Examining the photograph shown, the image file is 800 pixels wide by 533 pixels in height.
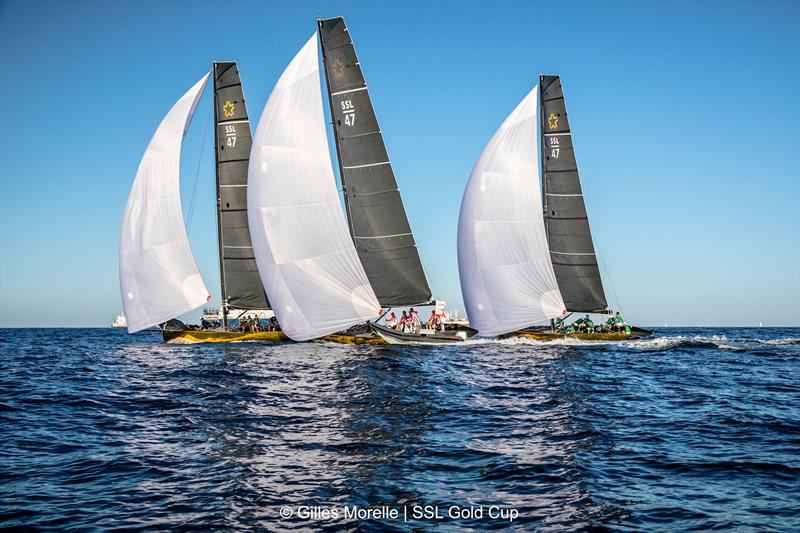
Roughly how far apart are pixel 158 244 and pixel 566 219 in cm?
2367

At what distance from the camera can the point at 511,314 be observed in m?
36.2

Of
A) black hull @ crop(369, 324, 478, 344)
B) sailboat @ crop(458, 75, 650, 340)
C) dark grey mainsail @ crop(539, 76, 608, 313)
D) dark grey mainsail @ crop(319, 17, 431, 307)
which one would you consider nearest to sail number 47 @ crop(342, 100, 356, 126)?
dark grey mainsail @ crop(319, 17, 431, 307)

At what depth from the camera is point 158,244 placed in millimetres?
34875

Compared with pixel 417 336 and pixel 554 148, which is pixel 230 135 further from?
pixel 554 148

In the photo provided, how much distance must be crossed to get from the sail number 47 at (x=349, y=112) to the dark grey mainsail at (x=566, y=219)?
13.3m

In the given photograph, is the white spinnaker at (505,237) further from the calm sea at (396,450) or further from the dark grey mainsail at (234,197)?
the calm sea at (396,450)

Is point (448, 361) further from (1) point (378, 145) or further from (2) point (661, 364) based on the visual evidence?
(1) point (378, 145)

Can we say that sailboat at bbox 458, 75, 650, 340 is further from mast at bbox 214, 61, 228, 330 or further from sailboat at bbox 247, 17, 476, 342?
mast at bbox 214, 61, 228, 330

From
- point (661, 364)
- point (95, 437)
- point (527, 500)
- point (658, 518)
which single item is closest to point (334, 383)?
point (95, 437)

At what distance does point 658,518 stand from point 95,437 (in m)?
10.1

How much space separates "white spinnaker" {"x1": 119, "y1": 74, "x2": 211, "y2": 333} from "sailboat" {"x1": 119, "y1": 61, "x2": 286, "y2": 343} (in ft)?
0.17

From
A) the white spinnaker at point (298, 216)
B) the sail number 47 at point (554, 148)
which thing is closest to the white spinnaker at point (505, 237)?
the sail number 47 at point (554, 148)

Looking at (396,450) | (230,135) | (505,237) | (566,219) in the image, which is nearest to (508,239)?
(505,237)

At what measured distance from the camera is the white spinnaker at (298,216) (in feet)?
99.2
